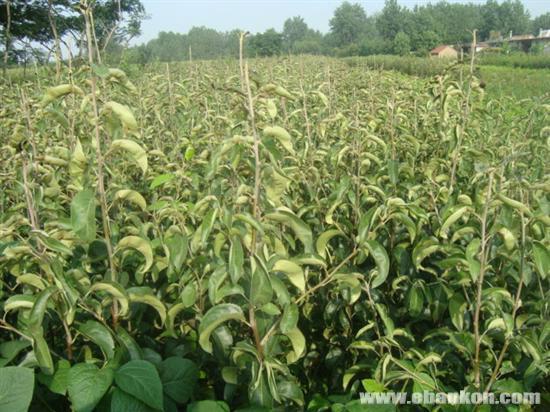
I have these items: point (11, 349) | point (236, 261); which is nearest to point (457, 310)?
point (236, 261)

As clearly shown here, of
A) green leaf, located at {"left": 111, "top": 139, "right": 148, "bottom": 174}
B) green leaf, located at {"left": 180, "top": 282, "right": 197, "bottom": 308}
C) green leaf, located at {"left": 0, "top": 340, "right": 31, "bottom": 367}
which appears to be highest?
green leaf, located at {"left": 111, "top": 139, "right": 148, "bottom": 174}

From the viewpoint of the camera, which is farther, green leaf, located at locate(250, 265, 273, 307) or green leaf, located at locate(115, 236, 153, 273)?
green leaf, located at locate(115, 236, 153, 273)

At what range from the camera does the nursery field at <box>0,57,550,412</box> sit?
58.1 inches

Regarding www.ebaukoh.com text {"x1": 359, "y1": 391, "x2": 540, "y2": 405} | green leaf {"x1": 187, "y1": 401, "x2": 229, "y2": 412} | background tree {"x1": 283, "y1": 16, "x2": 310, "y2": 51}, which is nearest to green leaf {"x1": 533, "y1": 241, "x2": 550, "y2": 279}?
www.ebaukoh.com text {"x1": 359, "y1": 391, "x2": 540, "y2": 405}

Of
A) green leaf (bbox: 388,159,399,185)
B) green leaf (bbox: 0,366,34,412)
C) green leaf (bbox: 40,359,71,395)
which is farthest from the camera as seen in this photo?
green leaf (bbox: 388,159,399,185)

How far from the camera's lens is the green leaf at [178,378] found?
5.35ft

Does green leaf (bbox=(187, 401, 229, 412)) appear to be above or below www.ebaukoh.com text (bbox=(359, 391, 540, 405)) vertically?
above

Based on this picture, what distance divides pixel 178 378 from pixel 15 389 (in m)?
0.54

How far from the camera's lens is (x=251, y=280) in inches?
56.0

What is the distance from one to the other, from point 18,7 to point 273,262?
2061 centimetres

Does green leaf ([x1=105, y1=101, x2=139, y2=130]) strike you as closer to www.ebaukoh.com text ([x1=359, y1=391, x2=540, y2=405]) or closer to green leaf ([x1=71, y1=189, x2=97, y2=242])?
green leaf ([x1=71, y1=189, x2=97, y2=242])

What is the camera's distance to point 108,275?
1.74m

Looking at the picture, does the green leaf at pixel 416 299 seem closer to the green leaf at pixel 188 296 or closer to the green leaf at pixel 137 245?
the green leaf at pixel 188 296

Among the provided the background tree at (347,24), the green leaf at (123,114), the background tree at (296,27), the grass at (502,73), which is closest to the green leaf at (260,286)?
the green leaf at (123,114)
